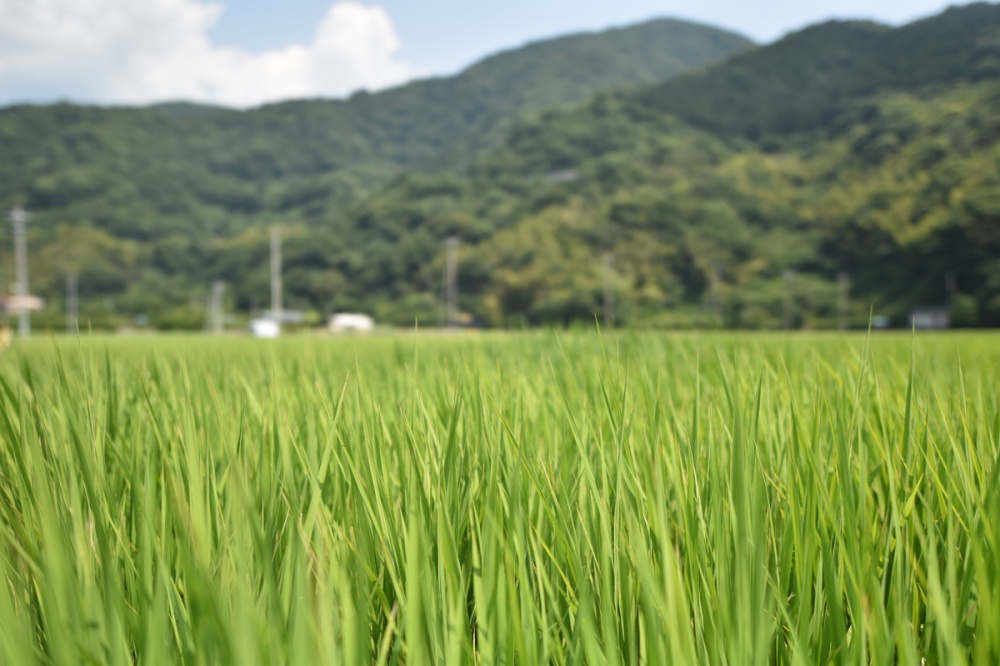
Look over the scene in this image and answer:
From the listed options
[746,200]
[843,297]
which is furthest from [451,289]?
[843,297]

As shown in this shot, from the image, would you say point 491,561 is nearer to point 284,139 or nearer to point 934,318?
point 934,318

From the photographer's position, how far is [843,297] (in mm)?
38625

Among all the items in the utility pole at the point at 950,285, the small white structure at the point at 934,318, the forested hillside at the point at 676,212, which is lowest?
the small white structure at the point at 934,318

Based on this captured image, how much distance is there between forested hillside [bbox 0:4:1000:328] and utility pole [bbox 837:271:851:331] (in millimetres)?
293

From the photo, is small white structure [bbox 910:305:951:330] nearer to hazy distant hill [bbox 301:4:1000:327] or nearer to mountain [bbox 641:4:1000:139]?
hazy distant hill [bbox 301:4:1000:327]

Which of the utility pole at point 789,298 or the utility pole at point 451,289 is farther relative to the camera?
the utility pole at point 451,289

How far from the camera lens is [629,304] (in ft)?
137

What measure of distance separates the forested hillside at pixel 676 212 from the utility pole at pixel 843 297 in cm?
29

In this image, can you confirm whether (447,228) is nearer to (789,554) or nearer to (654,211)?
(654,211)

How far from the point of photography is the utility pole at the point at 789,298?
3730 cm

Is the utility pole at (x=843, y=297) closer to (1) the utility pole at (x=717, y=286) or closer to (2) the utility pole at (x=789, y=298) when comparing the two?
(2) the utility pole at (x=789, y=298)

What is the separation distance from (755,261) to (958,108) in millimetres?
18008

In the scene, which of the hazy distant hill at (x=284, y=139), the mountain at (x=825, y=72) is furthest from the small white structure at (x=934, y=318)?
the hazy distant hill at (x=284, y=139)

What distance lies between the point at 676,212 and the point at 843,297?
14.1 meters
